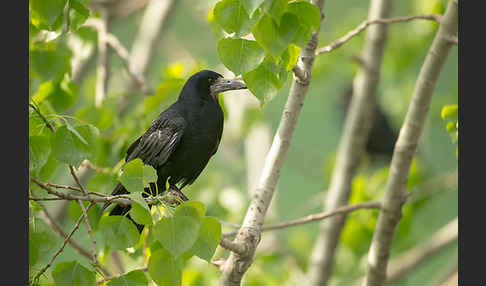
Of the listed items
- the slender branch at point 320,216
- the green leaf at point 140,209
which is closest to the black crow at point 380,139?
the slender branch at point 320,216

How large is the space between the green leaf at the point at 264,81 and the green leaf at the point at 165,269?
319 mm

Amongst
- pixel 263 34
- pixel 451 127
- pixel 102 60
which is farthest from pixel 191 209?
pixel 102 60

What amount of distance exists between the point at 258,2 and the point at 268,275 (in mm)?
1744

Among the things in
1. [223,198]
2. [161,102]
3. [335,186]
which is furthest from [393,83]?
[161,102]

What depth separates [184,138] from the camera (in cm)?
139

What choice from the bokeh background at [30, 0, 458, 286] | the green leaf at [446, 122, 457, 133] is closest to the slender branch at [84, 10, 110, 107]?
the bokeh background at [30, 0, 458, 286]

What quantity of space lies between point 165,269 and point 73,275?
0.17 metres

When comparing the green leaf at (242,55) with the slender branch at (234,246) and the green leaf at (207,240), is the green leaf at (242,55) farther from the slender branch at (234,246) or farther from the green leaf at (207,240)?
the slender branch at (234,246)

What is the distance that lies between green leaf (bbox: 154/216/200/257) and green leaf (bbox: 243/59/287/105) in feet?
0.84

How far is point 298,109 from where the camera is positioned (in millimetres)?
1392

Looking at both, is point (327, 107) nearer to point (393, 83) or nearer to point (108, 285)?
point (393, 83)

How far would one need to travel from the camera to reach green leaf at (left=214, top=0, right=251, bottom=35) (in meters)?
0.96

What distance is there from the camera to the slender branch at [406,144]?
1.58 metres

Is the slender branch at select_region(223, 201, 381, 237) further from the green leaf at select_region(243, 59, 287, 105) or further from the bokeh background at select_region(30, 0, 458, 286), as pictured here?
the green leaf at select_region(243, 59, 287, 105)
